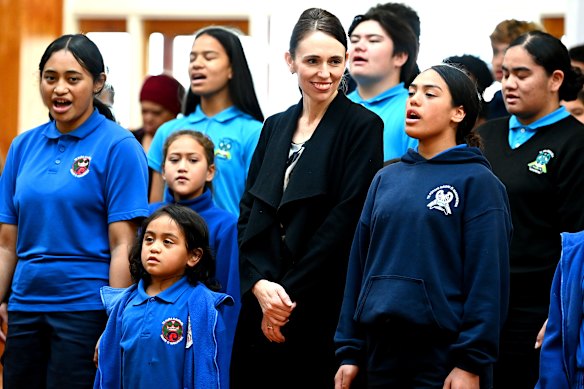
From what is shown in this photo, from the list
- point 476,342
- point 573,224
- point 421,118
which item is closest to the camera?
point 476,342

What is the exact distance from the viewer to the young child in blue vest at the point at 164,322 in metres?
3.88

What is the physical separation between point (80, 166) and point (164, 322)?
0.66 meters

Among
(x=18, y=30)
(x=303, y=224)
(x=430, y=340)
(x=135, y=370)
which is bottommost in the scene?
(x=135, y=370)

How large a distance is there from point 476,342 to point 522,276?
38.2 inches

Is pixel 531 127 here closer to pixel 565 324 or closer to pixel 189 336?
pixel 565 324

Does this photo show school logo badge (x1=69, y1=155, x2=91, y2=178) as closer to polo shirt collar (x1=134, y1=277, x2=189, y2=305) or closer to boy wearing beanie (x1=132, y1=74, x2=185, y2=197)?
polo shirt collar (x1=134, y1=277, x2=189, y2=305)

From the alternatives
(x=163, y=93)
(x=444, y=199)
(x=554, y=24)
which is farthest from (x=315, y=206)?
(x=554, y=24)

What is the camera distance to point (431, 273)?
11.0ft

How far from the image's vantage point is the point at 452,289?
337 cm

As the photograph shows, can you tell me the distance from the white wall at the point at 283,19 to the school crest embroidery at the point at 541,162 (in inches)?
166

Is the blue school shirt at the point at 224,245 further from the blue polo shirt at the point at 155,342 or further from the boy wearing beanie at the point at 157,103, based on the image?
the boy wearing beanie at the point at 157,103

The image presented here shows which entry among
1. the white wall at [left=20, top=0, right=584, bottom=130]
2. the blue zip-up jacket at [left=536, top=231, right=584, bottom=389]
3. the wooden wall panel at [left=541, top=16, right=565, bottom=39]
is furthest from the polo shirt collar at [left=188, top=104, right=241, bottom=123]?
the wooden wall panel at [left=541, top=16, right=565, bottom=39]

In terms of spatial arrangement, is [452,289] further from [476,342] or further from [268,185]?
[268,185]

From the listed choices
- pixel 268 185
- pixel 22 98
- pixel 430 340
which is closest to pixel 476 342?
pixel 430 340
